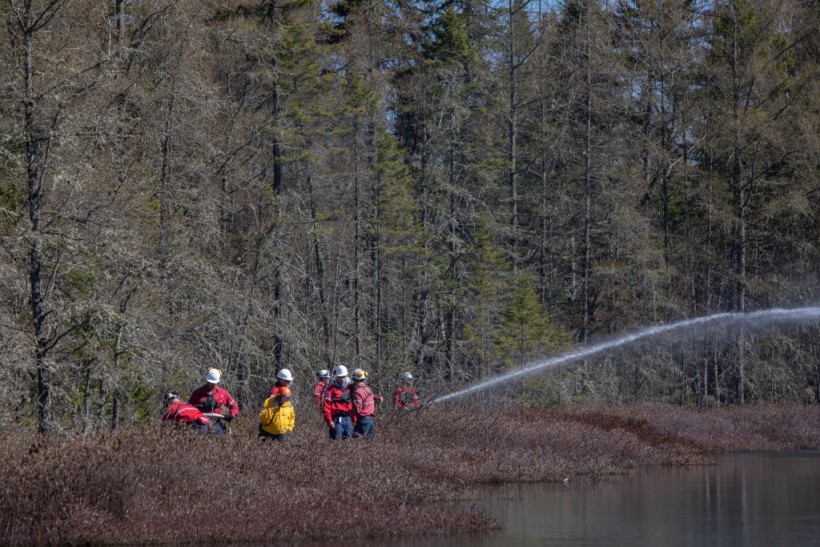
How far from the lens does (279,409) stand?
17.1 meters

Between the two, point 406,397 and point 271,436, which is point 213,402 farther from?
point 406,397

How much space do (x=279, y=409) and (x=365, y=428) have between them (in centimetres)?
247

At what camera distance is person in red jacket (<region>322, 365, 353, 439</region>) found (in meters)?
18.6

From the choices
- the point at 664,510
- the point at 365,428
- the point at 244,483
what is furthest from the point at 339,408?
the point at 664,510

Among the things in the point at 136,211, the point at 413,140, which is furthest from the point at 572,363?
the point at 136,211

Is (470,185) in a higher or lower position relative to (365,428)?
higher

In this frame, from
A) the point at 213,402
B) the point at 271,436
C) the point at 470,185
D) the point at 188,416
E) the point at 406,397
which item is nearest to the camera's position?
the point at 188,416

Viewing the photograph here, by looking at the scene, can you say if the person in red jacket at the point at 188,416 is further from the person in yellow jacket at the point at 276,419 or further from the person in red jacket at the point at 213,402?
the person in yellow jacket at the point at 276,419

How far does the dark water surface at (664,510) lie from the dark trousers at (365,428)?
2334 mm

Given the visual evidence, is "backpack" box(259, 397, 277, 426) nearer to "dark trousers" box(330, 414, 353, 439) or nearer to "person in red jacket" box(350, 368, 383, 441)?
"dark trousers" box(330, 414, 353, 439)

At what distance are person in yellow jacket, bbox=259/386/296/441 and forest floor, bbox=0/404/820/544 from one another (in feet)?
0.94

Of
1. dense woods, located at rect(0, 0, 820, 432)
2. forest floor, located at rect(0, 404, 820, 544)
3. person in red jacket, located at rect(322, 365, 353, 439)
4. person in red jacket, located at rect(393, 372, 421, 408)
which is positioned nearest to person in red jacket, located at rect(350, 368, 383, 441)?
person in red jacket, located at rect(322, 365, 353, 439)

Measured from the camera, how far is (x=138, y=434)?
14891 millimetres

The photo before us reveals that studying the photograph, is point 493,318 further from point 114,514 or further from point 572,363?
point 114,514
